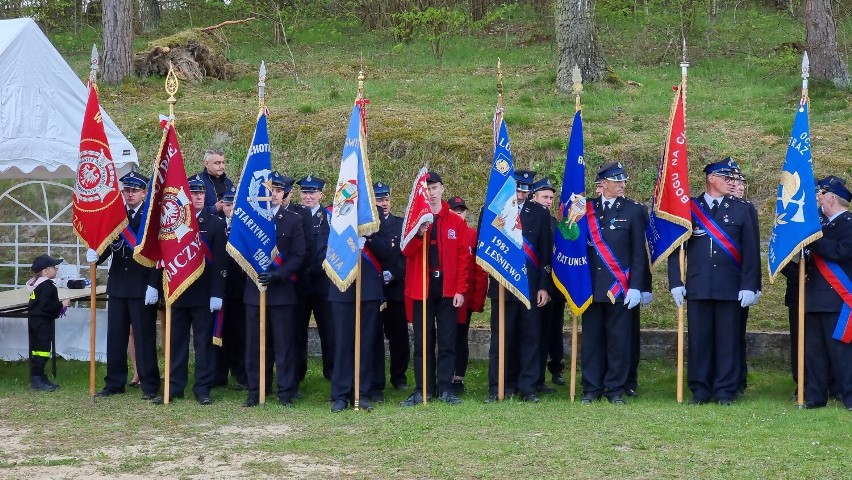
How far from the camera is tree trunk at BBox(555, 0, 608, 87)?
16828 mm

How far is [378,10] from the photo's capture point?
938 inches

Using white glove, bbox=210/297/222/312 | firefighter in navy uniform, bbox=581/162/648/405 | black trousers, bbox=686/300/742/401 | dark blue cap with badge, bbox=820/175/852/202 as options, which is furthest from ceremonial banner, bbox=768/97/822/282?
white glove, bbox=210/297/222/312

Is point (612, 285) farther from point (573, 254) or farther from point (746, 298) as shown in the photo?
point (746, 298)

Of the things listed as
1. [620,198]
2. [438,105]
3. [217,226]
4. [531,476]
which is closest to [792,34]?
[438,105]

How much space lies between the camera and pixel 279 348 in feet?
32.3

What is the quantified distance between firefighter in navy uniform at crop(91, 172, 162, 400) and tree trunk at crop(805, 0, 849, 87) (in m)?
10.1

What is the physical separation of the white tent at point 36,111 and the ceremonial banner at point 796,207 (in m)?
6.58

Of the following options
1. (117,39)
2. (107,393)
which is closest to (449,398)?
(107,393)

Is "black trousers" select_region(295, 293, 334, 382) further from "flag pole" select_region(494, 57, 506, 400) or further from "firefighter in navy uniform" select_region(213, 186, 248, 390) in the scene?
"flag pole" select_region(494, 57, 506, 400)

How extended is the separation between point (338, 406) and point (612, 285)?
8.34 ft

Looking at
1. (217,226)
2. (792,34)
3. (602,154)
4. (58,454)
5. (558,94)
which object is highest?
(792,34)

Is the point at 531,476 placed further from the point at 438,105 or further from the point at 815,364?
the point at 438,105

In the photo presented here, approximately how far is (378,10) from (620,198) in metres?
15.0

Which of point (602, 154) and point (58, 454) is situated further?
point (602, 154)
